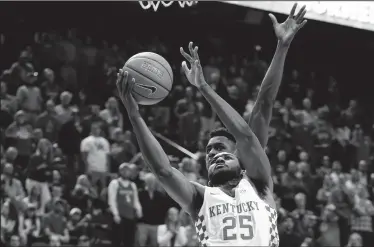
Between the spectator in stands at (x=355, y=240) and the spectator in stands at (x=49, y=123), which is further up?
the spectator in stands at (x=49, y=123)

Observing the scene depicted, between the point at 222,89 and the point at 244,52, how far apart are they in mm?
3513

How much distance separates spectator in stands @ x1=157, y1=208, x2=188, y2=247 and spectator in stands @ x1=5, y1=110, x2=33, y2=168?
2498 mm

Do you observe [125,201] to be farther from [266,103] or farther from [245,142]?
[245,142]

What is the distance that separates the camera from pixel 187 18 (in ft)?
62.8

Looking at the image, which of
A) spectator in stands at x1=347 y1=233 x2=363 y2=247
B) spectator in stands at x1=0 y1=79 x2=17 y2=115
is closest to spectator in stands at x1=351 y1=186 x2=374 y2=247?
spectator in stands at x1=347 y1=233 x2=363 y2=247

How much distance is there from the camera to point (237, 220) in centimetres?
509

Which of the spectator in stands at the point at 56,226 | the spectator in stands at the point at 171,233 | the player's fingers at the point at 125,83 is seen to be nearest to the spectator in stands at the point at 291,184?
the spectator in stands at the point at 171,233

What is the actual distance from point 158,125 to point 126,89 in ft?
32.1

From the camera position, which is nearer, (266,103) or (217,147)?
(217,147)

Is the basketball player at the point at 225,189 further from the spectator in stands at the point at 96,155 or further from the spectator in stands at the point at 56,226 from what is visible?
A: the spectator in stands at the point at 96,155

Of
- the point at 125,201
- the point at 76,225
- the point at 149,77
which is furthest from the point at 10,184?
the point at 149,77

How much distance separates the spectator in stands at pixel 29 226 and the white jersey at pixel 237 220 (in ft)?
22.0

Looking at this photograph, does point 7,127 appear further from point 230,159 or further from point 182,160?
point 230,159

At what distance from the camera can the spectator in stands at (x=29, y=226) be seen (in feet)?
37.4
